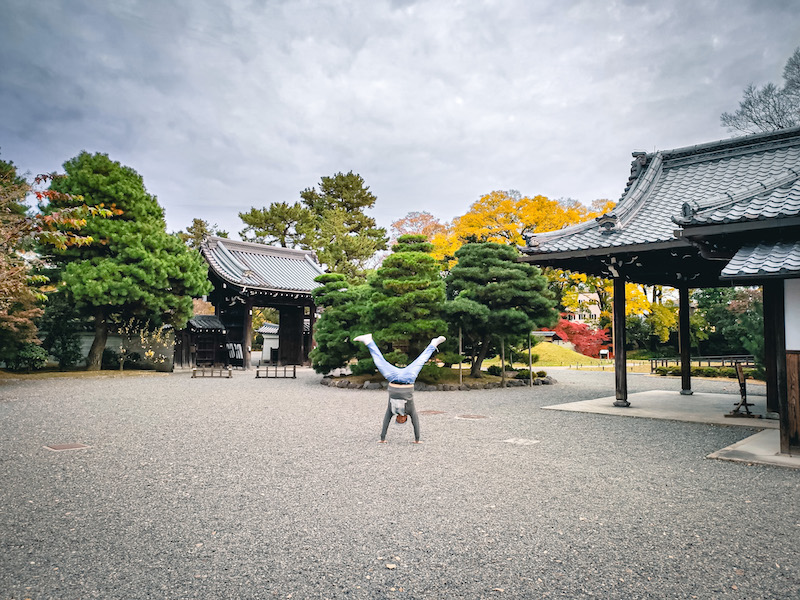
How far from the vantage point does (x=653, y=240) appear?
29.2 ft

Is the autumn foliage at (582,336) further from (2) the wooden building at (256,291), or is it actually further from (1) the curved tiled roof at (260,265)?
(2) the wooden building at (256,291)

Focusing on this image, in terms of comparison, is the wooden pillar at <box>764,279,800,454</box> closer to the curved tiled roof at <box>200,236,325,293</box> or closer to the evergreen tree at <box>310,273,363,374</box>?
the evergreen tree at <box>310,273,363,374</box>

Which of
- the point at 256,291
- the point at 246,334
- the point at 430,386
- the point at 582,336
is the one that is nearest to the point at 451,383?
the point at 430,386

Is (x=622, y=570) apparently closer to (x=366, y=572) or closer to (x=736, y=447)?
(x=366, y=572)

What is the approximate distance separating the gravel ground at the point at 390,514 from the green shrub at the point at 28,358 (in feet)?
35.4

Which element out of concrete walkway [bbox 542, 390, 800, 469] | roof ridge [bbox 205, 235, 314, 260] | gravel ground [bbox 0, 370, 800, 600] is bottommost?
gravel ground [bbox 0, 370, 800, 600]

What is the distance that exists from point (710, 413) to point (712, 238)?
4.40m

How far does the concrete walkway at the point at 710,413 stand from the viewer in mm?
6105

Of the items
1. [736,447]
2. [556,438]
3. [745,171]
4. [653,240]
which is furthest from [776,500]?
[745,171]

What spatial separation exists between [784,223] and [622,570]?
202 inches

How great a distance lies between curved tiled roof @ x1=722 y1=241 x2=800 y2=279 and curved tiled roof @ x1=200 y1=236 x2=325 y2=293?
19501 mm

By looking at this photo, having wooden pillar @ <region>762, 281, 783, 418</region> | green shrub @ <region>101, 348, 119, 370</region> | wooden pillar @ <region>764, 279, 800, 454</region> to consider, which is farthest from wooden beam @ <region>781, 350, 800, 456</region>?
green shrub @ <region>101, 348, 119, 370</region>

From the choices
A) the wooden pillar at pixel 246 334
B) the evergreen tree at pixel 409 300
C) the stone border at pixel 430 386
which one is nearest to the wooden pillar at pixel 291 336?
the wooden pillar at pixel 246 334

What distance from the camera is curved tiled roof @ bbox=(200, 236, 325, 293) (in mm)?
22844
